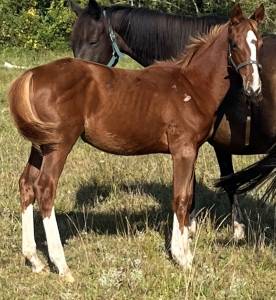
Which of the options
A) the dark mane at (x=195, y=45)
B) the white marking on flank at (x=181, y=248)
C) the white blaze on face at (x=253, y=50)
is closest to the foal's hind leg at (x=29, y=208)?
the white marking on flank at (x=181, y=248)

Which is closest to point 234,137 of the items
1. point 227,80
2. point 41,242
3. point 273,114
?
point 273,114

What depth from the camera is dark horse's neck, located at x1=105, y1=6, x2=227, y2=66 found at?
17.9ft

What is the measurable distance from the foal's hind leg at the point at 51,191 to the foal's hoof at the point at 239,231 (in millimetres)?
1628

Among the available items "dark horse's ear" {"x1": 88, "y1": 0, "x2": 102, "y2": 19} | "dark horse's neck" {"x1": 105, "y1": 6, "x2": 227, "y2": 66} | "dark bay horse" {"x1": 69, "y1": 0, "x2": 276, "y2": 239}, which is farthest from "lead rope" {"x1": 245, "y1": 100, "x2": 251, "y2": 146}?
"dark horse's ear" {"x1": 88, "y1": 0, "x2": 102, "y2": 19}

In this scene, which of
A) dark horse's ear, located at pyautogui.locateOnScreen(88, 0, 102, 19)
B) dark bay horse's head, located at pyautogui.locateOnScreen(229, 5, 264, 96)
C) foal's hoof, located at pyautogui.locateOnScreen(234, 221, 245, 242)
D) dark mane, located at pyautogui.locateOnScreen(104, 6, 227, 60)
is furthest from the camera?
dark horse's ear, located at pyautogui.locateOnScreen(88, 0, 102, 19)

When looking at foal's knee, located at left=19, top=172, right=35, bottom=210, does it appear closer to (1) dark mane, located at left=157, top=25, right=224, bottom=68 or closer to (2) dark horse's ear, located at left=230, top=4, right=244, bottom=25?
(1) dark mane, located at left=157, top=25, right=224, bottom=68

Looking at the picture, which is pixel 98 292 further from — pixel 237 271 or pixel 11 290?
pixel 237 271

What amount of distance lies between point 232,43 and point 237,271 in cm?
162

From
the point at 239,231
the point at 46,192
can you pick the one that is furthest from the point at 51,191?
the point at 239,231

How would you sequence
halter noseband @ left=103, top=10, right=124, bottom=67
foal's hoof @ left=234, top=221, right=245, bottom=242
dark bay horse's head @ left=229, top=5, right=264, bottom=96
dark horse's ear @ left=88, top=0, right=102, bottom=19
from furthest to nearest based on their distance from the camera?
1. dark horse's ear @ left=88, top=0, right=102, bottom=19
2. halter noseband @ left=103, top=10, right=124, bottom=67
3. foal's hoof @ left=234, top=221, right=245, bottom=242
4. dark bay horse's head @ left=229, top=5, right=264, bottom=96

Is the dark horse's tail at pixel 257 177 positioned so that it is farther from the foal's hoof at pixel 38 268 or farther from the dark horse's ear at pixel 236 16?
the foal's hoof at pixel 38 268

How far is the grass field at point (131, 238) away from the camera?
387 cm

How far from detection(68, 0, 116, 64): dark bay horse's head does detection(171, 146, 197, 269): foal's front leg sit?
1.89m

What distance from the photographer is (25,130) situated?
13.2 feet
